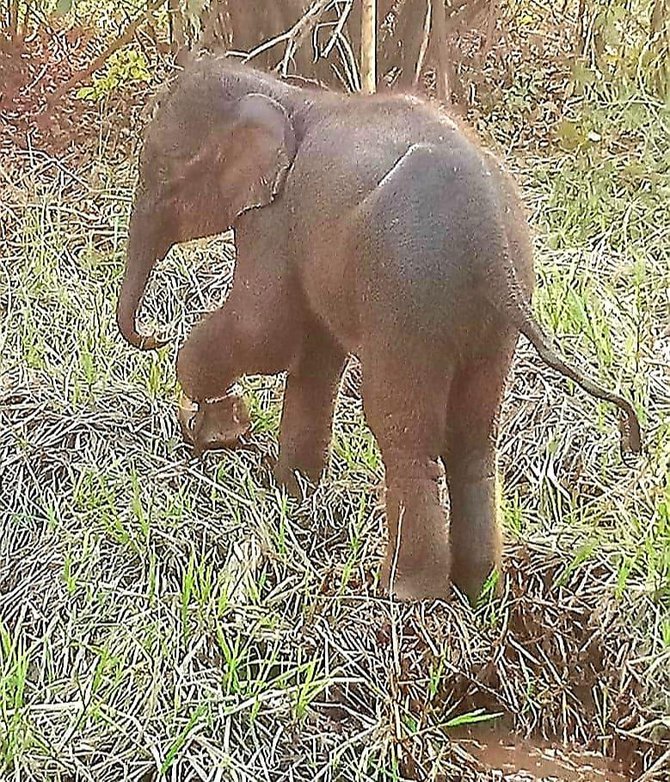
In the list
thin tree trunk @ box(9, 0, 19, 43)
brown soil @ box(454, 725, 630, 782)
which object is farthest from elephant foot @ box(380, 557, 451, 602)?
thin tree trunk @ box(9, 0, 19, 43)

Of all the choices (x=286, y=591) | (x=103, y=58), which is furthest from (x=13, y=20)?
(x=286, y=591)

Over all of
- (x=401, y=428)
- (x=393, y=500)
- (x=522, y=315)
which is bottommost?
(x=393, y=500)

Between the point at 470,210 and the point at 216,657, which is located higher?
the point at 470,210

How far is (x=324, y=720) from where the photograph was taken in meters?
1.78

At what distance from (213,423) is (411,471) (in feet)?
1.93

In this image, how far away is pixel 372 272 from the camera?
166 centimetres

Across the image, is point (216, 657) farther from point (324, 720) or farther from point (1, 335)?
point (1, 335)

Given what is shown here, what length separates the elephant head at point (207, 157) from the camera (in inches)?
72.1

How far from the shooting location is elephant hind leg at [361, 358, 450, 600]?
5.49 feet

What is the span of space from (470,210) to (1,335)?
132 centimetres

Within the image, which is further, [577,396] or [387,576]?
[577,396]

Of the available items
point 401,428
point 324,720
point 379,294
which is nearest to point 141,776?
point 324,720

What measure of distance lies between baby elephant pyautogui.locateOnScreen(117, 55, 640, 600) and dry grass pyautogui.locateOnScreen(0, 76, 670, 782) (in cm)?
15

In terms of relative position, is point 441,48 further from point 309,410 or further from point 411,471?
point 411,471
